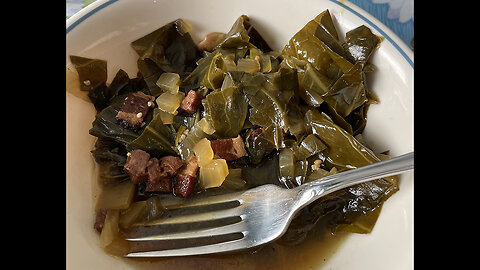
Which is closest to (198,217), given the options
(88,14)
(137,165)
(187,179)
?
(187,179)

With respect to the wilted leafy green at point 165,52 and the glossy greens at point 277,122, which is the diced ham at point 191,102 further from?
the wilted leafy green at point 165,52

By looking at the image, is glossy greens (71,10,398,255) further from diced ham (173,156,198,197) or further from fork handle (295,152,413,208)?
fork handle (295,152,413,208)

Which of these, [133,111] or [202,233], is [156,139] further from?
[202,233]

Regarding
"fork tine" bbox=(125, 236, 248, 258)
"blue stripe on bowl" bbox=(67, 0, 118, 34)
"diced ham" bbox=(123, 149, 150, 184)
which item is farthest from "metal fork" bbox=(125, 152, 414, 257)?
"blue stripe on bowl" bbox=(67, 0, 118, 34)

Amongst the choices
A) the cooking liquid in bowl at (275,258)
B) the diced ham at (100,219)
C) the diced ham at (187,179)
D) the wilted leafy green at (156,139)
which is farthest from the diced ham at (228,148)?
the diced ham at (100,219)

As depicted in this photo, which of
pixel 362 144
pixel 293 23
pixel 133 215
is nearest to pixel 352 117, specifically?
pixel 362 144

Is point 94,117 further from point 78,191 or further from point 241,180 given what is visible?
point 241,180
